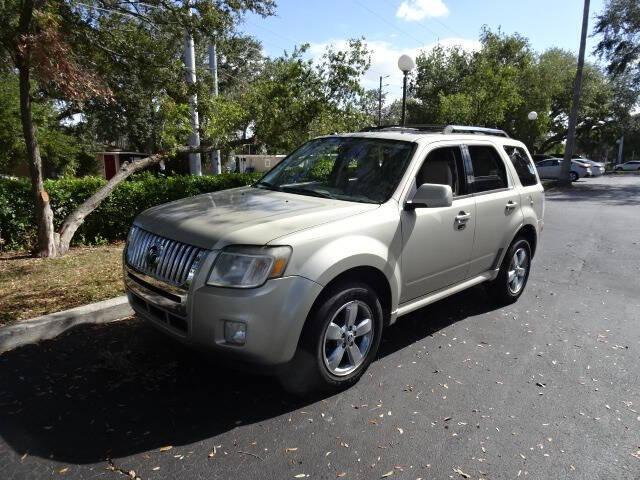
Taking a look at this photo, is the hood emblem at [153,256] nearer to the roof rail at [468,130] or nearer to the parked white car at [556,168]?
the roof rail at [468,130]

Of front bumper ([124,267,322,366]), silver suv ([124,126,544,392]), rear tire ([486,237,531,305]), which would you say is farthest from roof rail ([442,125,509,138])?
front bumper ([124,267,322,366])

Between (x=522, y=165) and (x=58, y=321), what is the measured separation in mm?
4951

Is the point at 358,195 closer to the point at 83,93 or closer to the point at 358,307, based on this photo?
the point at 358,307

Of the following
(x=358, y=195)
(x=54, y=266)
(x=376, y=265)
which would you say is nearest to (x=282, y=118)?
(x=54, y=266)

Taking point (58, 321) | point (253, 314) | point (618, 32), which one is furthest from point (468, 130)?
point (618, 32)

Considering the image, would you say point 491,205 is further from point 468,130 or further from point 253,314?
point 253,314

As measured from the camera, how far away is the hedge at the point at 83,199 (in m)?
6.92

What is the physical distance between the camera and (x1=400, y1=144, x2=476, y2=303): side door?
3.89 metres

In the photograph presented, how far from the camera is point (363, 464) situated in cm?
273

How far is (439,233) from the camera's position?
4129mm

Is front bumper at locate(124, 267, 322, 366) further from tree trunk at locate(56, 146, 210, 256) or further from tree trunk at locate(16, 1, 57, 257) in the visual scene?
tree trunk at locate(56, 146, 210, 256)

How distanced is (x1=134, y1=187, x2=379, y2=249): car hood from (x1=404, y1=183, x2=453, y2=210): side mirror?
33 centimetres

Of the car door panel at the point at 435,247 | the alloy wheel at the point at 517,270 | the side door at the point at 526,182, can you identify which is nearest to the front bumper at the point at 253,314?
the car door panel at the point at 435,247

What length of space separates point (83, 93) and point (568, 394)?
5.68 metres
